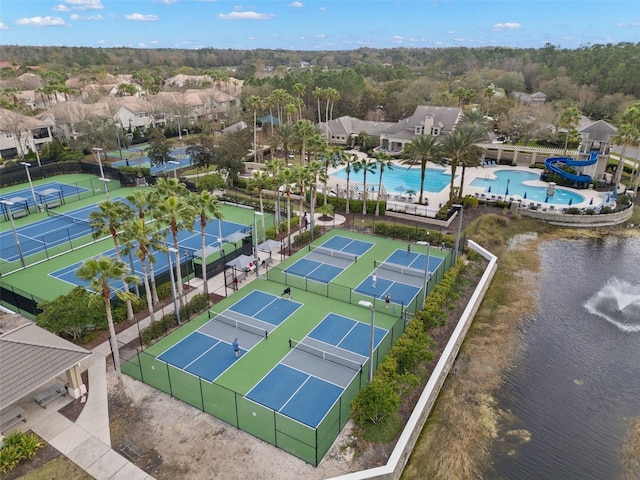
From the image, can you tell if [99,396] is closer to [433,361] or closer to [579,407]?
[433,361]

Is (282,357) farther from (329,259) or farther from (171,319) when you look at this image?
(329,259)

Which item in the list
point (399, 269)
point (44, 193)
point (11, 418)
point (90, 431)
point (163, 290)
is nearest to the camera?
point (11, 418)

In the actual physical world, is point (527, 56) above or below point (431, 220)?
above

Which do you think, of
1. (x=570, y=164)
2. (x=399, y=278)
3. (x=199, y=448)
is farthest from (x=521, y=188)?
(x=199, y=448)

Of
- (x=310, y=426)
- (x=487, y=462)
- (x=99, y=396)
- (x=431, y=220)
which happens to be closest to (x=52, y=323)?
(x=99, y=396)

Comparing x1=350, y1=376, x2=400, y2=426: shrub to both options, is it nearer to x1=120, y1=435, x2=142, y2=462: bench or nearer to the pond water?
the pond water
